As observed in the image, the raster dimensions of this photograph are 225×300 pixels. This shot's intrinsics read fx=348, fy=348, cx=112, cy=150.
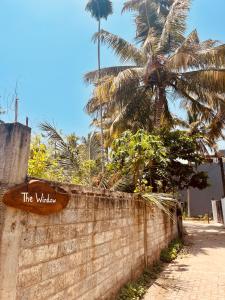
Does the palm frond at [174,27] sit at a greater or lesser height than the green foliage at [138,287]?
greater

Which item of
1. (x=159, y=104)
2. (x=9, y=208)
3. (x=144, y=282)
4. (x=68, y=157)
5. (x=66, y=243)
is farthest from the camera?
(x=159, y=104)

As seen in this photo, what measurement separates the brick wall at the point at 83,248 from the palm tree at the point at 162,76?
8.90 meters

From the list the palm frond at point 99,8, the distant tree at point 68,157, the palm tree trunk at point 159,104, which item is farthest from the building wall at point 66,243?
the palm frond at point 99,8

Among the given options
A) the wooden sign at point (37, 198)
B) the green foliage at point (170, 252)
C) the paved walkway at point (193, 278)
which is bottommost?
the paved walkway at point (193, 278)

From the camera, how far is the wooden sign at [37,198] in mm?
2934

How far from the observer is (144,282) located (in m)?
6.94

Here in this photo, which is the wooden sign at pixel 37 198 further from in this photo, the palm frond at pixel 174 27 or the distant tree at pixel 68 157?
the palm frond at pixel 174 27

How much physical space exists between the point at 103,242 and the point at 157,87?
470 inches

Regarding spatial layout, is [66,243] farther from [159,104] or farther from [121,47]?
[121,47]

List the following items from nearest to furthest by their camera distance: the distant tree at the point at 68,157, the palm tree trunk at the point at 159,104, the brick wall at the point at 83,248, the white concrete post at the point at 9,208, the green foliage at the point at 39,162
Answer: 1. the white concrete post at the point at 9,208
2. the brick wall at the point at 83,248
3. the green foliage at the point at 39,162
4. the distant tree at the point at 68,157
5. the palm tree trunk at the point at 159,104

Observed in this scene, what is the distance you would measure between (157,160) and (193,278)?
4.06 metres

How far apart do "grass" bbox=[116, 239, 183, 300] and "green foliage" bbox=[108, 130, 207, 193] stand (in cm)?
185

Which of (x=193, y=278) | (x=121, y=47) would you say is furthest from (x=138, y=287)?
(x=121, y=47)

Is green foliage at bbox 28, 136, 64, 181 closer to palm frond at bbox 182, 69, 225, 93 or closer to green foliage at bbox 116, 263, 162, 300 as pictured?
green foliage at bbox 116, 263, 162, 300
